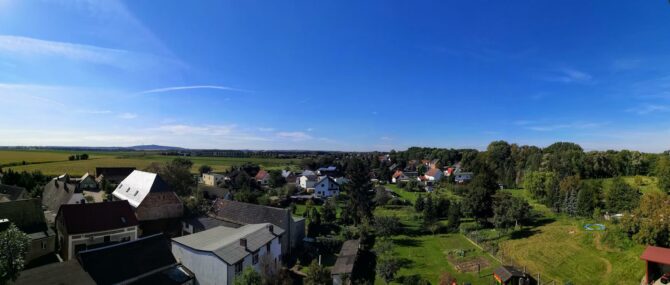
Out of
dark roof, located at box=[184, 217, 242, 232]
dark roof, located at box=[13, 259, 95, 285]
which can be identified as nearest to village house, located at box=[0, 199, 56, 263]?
dark roof, located at box=[13, 259, 95, 285]

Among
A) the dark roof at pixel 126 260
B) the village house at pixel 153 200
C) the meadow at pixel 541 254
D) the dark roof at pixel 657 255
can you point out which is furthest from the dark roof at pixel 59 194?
the dark roof at pixel 657 255

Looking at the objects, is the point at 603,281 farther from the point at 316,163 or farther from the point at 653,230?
the point at 316,163

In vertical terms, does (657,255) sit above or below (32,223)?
below

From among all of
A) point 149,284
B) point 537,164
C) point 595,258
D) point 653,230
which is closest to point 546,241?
point 595,258

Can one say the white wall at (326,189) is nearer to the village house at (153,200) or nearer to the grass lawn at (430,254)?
the grass lawn at (430,254)

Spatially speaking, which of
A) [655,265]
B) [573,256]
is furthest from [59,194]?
[655,265]

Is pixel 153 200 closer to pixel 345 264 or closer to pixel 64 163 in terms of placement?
pixel 345 264
